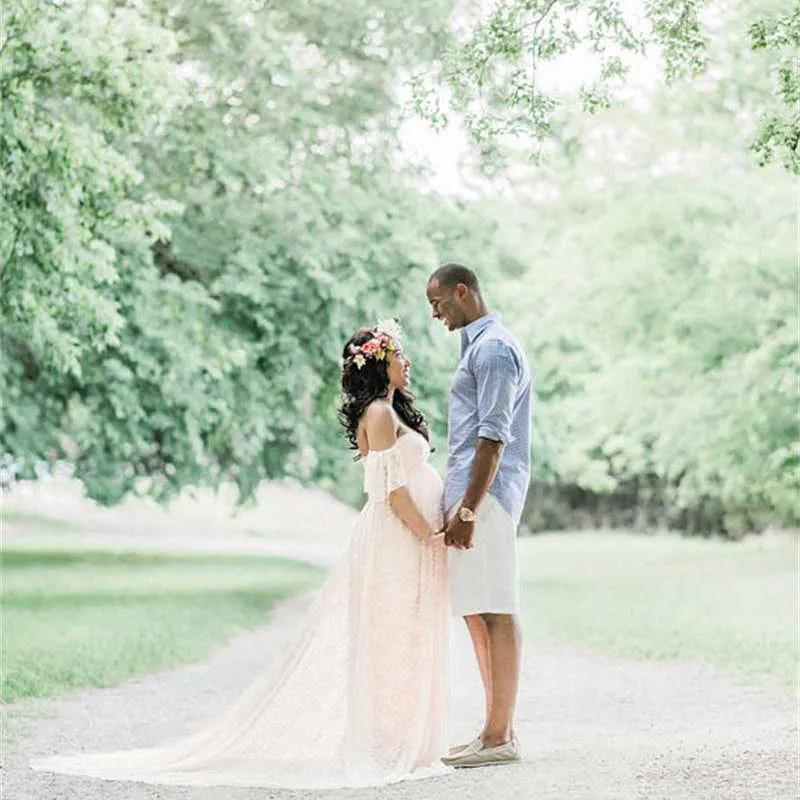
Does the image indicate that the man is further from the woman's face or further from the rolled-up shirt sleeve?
the woman's face

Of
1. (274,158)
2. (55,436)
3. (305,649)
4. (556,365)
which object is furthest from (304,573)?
(305,649)

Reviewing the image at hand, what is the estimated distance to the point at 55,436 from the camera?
787 inches

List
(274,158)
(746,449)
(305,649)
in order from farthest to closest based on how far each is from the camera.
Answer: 1. (746,449)
2. (274,158)
3. (305,649)

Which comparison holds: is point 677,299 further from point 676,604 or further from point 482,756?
point 482,756

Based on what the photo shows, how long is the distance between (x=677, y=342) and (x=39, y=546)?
57.1ft

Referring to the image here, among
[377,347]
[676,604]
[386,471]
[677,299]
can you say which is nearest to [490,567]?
[386,471]

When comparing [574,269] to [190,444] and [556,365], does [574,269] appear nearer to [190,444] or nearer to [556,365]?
[556,365]

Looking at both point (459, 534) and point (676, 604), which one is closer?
point (459, 534)

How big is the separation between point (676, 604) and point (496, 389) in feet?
47.7

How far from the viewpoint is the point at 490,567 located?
7.28 metres

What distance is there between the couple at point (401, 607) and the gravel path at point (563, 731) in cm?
33

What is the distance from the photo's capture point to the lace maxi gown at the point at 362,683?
738 cm

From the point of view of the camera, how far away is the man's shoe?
23.9ft

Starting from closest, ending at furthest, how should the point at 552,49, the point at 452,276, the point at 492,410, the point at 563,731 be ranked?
the point at 492,410 < the point at 452,276 < the point at 552,49 < the point at 563,731
